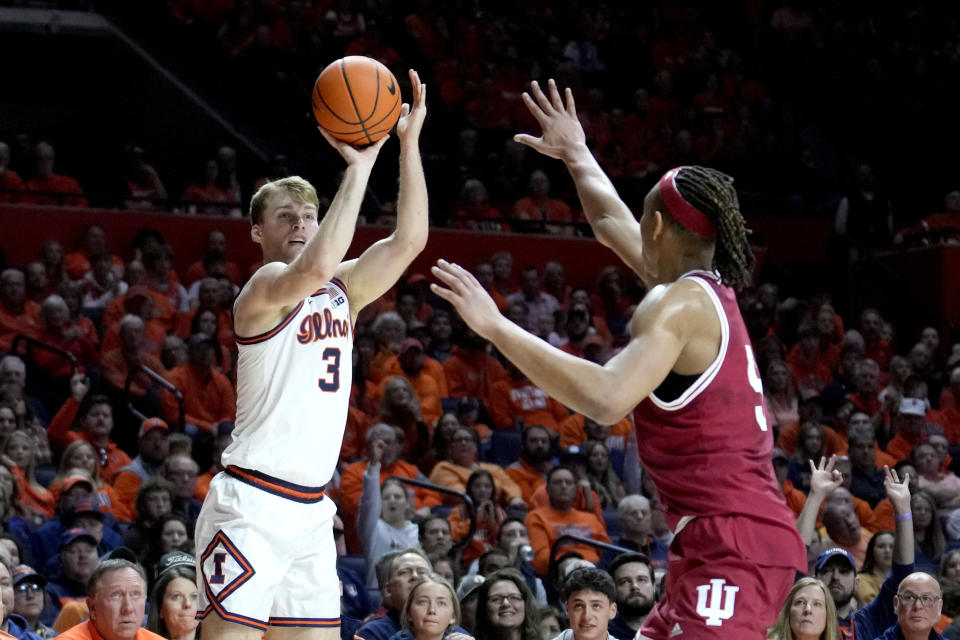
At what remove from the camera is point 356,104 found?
4.92 metres

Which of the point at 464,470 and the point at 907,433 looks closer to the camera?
the point at 464,470

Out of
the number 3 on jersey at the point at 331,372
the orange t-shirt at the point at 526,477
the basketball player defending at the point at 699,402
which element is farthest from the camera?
the orange t-shirt at the point at 526,477

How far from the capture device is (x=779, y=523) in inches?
159

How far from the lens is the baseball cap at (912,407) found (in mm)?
12242

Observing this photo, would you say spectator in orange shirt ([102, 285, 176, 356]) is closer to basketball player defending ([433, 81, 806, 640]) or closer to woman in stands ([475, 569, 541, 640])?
woman in stands ([475, 569, 541, 640])

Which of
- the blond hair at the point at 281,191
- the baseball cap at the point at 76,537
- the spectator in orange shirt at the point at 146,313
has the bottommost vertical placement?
the baseball cap at the point at 76,537

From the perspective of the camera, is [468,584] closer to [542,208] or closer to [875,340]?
[875,340]

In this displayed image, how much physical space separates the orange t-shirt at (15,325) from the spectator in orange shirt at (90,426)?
1449mm

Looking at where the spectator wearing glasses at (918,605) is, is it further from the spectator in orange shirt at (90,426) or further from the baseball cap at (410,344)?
the spectator in orange shirt at (90,426)

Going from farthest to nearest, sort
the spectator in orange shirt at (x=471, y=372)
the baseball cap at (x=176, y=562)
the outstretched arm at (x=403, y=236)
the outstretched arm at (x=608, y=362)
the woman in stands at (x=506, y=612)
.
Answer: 1. the spectator in orange shirt at (x=471, y=372)
2. the woman in stands at (x=506, y=612)
3. the baseball cap at (x=176, y=562)
4. the outstretched arm at (x=403, y=236)
5. the outstretched arm at (x=608, y=362)

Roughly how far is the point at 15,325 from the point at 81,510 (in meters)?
3.83

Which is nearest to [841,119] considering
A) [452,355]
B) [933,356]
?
[933,356]

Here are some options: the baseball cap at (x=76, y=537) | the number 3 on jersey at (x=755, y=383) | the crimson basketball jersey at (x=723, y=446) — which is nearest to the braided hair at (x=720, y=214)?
the crimson basketball jersey at (x=723, y=446)

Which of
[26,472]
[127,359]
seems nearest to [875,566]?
[26,472]
